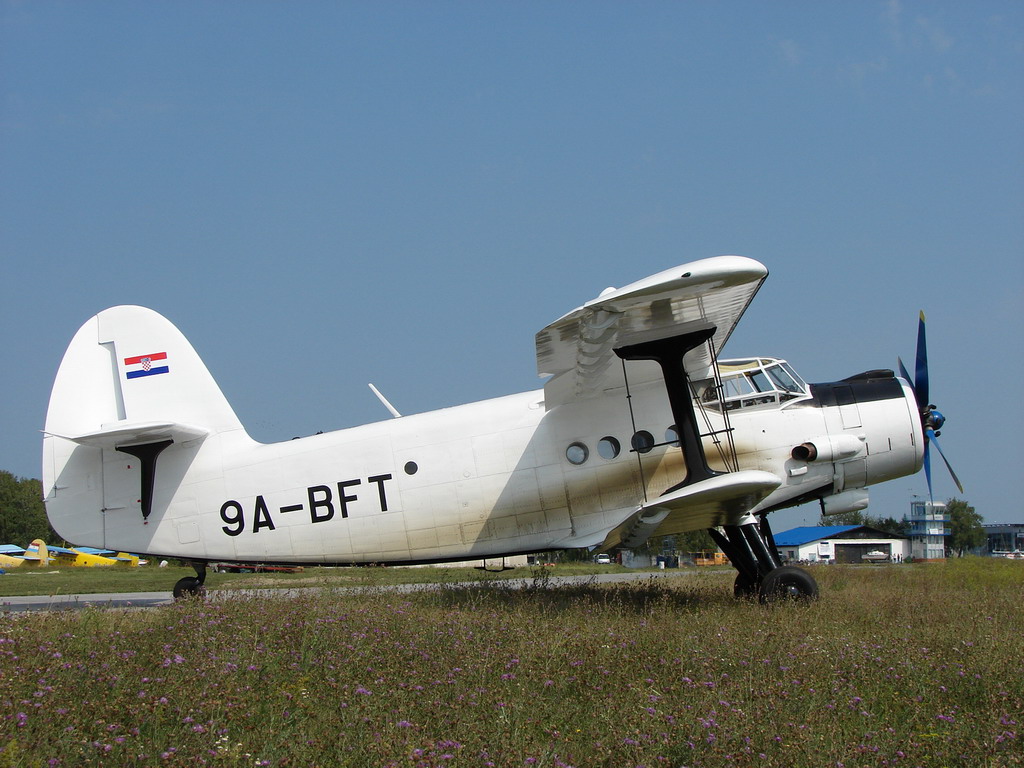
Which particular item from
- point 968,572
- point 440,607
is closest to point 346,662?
point 440,607

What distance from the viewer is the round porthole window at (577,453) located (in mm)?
10117

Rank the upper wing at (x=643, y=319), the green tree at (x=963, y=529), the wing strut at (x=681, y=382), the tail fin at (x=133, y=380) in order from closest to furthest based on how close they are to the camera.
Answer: the upper wing at (x=643, y=319) → the wing strut at (x=681, y=382) → the tail fin at (x=133, y=380) → the green tree at (x=963, y=529)

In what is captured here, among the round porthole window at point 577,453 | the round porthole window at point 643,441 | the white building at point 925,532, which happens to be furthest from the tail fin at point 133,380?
the white building at point 925,532

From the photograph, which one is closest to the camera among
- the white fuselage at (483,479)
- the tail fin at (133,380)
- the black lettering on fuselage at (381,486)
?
the white fuselage at (483,479)

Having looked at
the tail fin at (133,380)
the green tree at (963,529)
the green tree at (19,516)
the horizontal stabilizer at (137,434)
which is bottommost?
the green tree at (963,529)

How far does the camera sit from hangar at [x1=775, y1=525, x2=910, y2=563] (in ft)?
217

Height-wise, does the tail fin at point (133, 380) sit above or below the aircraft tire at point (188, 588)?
above

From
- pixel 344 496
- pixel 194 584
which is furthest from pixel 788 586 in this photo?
pixel 194 584

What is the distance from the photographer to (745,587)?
36.1 ft

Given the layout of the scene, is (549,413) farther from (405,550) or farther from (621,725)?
(621,725)

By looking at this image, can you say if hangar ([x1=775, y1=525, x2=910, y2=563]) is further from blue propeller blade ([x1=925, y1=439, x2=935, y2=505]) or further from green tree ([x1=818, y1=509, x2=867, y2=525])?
blue propeller blade ([x1=925, y1=439, x2=935, y2=505])

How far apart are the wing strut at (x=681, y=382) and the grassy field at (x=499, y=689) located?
1.79m

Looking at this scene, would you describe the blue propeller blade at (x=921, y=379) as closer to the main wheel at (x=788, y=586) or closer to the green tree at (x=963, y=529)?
the main wheel at (x=788, y=586)

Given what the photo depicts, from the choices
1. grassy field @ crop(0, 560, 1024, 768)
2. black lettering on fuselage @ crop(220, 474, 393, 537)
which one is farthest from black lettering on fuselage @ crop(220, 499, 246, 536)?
grassy field @ crop(0, 560, 1024, 768)
